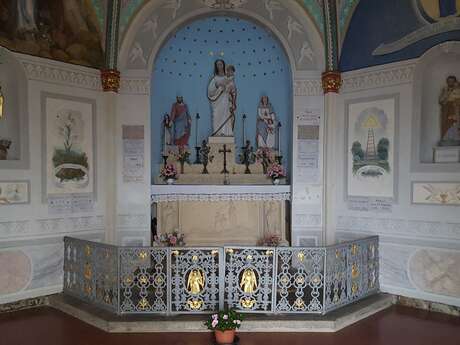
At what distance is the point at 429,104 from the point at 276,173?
10.3 feet

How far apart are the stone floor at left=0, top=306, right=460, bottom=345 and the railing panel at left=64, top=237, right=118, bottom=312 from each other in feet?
1.40

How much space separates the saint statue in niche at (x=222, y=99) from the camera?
28.3 feet

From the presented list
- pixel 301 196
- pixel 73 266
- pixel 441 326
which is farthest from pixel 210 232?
pixel 441 326

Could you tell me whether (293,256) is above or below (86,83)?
below

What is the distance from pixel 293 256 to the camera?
18.3 feet

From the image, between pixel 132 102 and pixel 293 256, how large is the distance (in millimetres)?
4481

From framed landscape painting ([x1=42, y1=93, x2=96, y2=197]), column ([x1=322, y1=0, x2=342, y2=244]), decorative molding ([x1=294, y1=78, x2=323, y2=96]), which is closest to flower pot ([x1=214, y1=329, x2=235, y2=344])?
column ([x1=322, y1=0, x2=342, y2=244])

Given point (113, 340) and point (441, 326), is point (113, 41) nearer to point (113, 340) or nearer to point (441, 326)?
point (113, 340)

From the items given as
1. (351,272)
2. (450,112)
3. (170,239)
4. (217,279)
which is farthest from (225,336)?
(450,112)

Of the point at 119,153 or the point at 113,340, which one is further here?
the point at 119,153

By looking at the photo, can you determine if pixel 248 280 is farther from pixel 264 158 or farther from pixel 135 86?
pixel 135 86

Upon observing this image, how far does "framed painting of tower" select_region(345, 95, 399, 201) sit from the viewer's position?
6918 mm

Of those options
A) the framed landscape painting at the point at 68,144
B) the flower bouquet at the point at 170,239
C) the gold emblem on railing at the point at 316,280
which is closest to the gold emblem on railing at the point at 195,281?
the gold emblem on railing at the point at 316,280

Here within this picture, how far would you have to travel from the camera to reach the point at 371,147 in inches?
283
